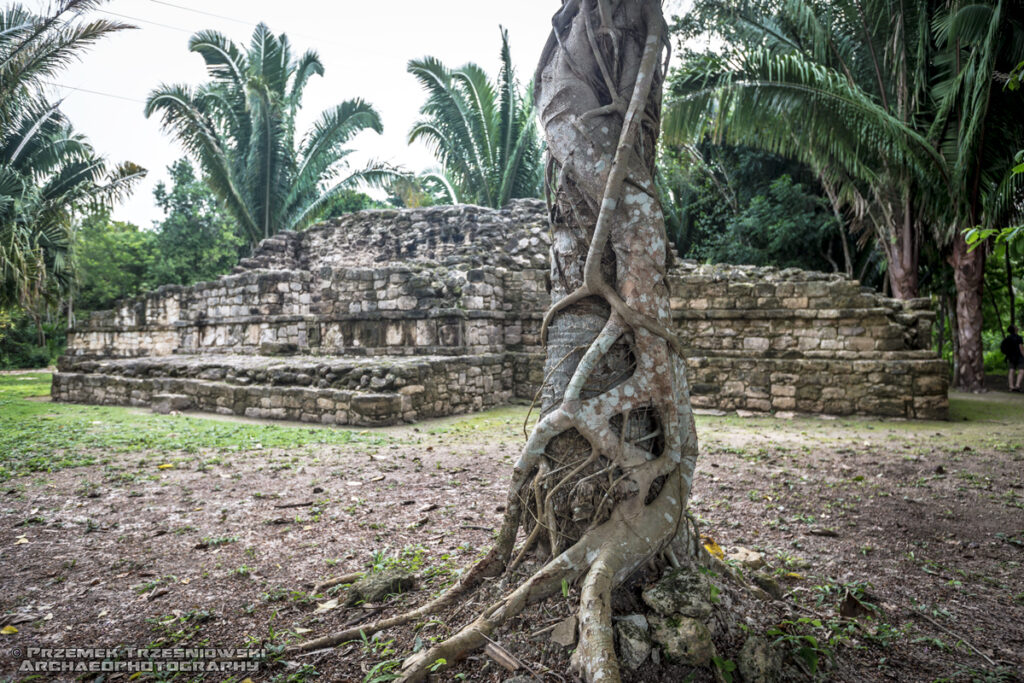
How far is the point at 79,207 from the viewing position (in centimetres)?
1535

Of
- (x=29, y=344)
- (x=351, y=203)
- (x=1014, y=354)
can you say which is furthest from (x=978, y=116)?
(x=29, y=344)

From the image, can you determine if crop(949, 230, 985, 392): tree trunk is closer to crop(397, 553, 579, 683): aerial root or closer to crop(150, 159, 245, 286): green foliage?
crop(397, 553, 579, 683): aerial root

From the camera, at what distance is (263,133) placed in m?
19.3

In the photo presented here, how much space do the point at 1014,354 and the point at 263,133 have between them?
870 inches

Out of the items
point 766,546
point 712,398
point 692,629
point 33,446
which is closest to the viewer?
point 692,629

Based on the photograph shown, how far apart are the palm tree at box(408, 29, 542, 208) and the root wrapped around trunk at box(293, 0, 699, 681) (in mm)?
16528

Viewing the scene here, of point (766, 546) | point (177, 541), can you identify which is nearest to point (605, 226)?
point (766, 546)

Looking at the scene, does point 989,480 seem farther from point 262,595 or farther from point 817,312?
point 262,595

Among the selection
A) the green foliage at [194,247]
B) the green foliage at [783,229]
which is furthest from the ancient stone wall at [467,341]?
the green foliage at [194,247]

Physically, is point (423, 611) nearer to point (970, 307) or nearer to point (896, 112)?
point (970, 307)

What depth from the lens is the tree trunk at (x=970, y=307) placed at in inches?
408

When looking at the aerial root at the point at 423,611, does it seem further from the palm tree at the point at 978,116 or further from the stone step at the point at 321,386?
the palm tree at the point at 978,116

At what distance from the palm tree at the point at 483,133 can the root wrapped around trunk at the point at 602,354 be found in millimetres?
16528

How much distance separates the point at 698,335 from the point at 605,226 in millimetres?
7482
